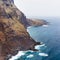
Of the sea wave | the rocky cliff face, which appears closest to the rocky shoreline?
the rocky cliff face

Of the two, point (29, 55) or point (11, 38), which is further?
point (11, 38)

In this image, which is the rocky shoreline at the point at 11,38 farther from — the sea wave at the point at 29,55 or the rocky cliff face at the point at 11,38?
the sea wave at the point at 29,55

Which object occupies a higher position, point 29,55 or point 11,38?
point 11,38

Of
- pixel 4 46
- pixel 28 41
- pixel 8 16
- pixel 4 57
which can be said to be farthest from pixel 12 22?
pixel 4 57

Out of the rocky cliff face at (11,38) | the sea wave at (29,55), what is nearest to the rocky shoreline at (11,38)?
the rocky cliff face at (11,38)

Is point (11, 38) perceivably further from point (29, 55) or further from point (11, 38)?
point (29, 55)

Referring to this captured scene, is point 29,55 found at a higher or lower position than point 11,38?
lower

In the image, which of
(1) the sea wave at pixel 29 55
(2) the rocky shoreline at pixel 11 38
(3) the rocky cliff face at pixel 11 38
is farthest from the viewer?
(3) the rocky cliff face at pixel 11 38

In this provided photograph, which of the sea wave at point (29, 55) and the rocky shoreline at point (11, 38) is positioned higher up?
the rocky shoreline at point (11, 38)

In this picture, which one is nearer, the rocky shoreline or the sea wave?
the sea wave

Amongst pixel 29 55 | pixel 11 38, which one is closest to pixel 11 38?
pixel 11 38

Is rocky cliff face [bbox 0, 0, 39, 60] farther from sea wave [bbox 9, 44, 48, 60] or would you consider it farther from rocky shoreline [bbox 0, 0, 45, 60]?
sea wave [bbox 9, 44, 48, 60]

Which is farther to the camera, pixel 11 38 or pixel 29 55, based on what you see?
pixel 11 38
